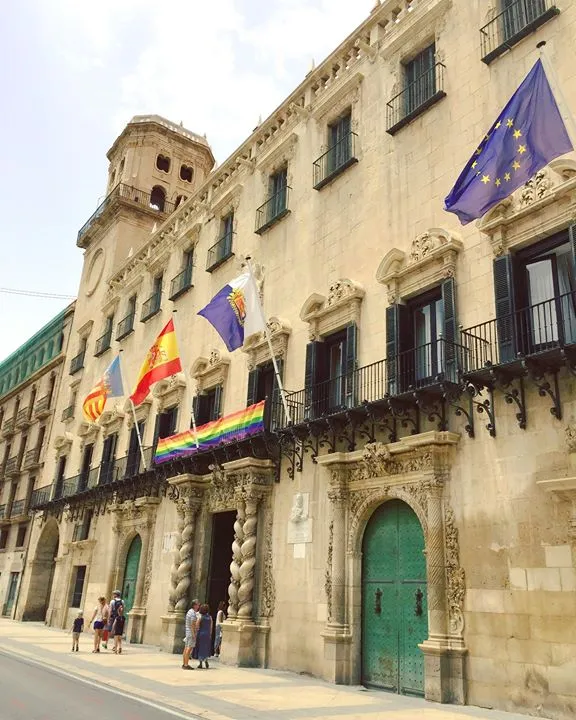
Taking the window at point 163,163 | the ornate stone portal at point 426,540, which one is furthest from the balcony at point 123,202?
the ornate stone portal at point 426,540

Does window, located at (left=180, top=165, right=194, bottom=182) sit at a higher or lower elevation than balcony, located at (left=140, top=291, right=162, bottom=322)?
higher

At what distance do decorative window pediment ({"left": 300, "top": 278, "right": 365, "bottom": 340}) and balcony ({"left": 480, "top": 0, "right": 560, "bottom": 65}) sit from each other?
6.21m

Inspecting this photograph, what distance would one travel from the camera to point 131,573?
24.3m

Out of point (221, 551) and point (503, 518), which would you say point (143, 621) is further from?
point (503, 518)

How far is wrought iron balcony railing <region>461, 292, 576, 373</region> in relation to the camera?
453 inches

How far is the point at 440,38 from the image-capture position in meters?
16.5

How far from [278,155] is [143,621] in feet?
55.4

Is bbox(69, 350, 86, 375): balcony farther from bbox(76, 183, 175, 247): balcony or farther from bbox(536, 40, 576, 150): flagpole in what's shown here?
bbox(536, 40, 576, 150): flagpole

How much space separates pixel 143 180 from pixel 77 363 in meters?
12.6

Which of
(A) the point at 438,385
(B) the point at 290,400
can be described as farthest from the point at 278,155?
(A) the point at 438,385

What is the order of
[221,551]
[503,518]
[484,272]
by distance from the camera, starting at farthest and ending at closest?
[221,551]
[484,272]
[503,518]

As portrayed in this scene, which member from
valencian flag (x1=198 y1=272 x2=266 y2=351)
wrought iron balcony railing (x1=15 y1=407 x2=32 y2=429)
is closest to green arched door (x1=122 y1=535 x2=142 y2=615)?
valencian flag (x1=198 y1=272 x2=266 y2=351)

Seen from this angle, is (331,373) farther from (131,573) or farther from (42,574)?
(42,574)

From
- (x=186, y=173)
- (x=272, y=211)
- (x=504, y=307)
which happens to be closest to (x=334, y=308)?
(x=504, y=307)
